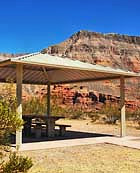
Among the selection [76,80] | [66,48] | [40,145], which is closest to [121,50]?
[66,48]

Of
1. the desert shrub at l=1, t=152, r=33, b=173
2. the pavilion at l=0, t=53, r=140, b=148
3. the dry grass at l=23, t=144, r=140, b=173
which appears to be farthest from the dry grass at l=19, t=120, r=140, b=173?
the desert shrub at l=1, t=152, r=33, b=173

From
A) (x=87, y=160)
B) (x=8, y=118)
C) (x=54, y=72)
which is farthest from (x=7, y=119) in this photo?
(x=54, y=72)

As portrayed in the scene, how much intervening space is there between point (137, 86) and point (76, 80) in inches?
1530

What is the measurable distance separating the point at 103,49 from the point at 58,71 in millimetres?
47924

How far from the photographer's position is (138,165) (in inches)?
279

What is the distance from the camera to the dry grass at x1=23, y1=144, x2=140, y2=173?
21.7 feet

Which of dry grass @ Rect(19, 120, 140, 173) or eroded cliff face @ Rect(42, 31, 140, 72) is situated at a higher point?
eroded cliff face @ Rect(42, 31, 140, 72)

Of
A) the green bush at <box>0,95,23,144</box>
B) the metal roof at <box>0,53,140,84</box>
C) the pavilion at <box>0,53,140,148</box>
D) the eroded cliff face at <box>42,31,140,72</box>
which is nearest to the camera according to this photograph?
the green bush at <box>0,95,23,144</box>

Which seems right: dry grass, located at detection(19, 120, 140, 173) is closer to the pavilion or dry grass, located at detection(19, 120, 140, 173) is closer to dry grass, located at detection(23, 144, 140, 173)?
dry grass, located at detection(23, 144, 140, 173)

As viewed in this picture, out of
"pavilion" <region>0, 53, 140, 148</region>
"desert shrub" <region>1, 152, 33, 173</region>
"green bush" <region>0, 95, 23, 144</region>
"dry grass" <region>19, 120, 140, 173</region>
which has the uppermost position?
"pavilion" <region>0, 53, 140, 148</region>

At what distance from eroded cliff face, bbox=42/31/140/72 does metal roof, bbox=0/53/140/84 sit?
1566 inches

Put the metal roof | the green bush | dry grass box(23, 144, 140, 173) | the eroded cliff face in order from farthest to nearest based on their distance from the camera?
the eroded cliff face < the metal roof < dry grass box(23, 144, 140, 173) < the green bush

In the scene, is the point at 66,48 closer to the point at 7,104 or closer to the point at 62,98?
the point at 62,98

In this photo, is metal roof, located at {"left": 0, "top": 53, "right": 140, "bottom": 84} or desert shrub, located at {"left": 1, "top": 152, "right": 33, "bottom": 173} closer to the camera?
desert shrub, located at {"left": 1, "top": 152, "right": 33, "bottom": 173}
